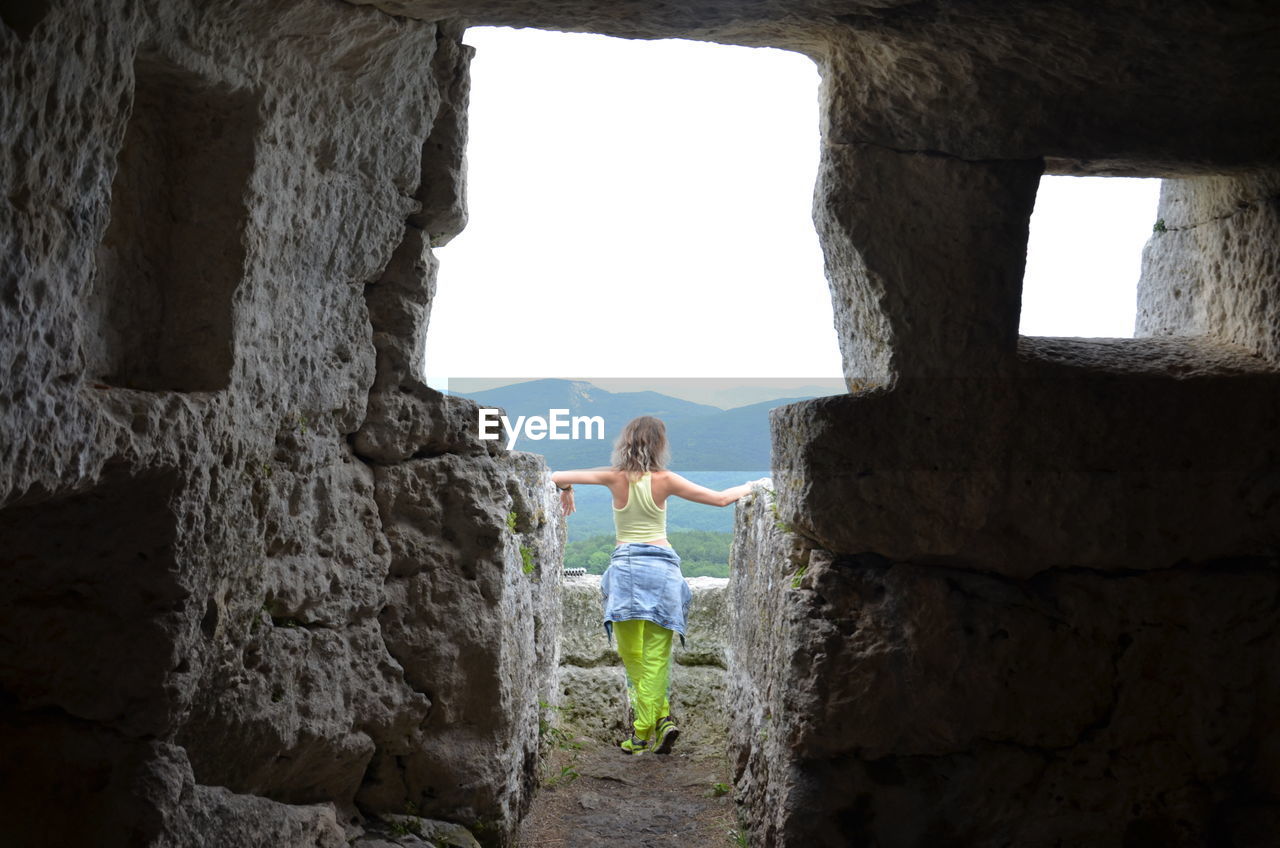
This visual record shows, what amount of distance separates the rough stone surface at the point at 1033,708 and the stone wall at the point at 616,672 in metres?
1.85

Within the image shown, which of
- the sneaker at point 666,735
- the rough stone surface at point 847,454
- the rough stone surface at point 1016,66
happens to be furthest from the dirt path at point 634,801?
the rough stone surface at point 1016,66

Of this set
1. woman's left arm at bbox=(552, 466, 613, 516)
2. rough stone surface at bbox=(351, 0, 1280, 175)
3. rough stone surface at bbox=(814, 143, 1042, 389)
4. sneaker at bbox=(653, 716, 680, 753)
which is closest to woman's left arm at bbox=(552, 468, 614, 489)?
woman's left arm at bbox=(552, 466, 613, 516)

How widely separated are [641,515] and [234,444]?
2.78m

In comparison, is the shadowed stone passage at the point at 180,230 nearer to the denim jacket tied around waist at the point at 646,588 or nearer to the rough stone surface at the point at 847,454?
the rough stone surface at the point at 847,454

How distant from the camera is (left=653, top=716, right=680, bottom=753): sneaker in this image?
14.8 feet

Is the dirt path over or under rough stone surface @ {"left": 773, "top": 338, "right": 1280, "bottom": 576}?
under

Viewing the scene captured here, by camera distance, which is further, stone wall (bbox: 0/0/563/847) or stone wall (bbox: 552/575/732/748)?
stone wall (bbox: 552/575/732/748)

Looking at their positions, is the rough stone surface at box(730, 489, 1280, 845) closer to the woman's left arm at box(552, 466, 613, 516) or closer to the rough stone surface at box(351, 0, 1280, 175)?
the rough stone surface at box(351, 0, 1280, 175)

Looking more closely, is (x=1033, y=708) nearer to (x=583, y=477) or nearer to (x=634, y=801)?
(x=634, y=801)

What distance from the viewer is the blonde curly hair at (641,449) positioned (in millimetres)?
4824

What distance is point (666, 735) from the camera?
4.52 meters

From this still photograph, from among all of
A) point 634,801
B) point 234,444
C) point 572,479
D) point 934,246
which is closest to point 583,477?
point 572,479

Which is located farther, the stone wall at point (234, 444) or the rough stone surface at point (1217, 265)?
the rough stone surface at point (1217, 265)

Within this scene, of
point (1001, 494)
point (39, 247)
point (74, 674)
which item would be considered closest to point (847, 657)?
point (1001, 494)
